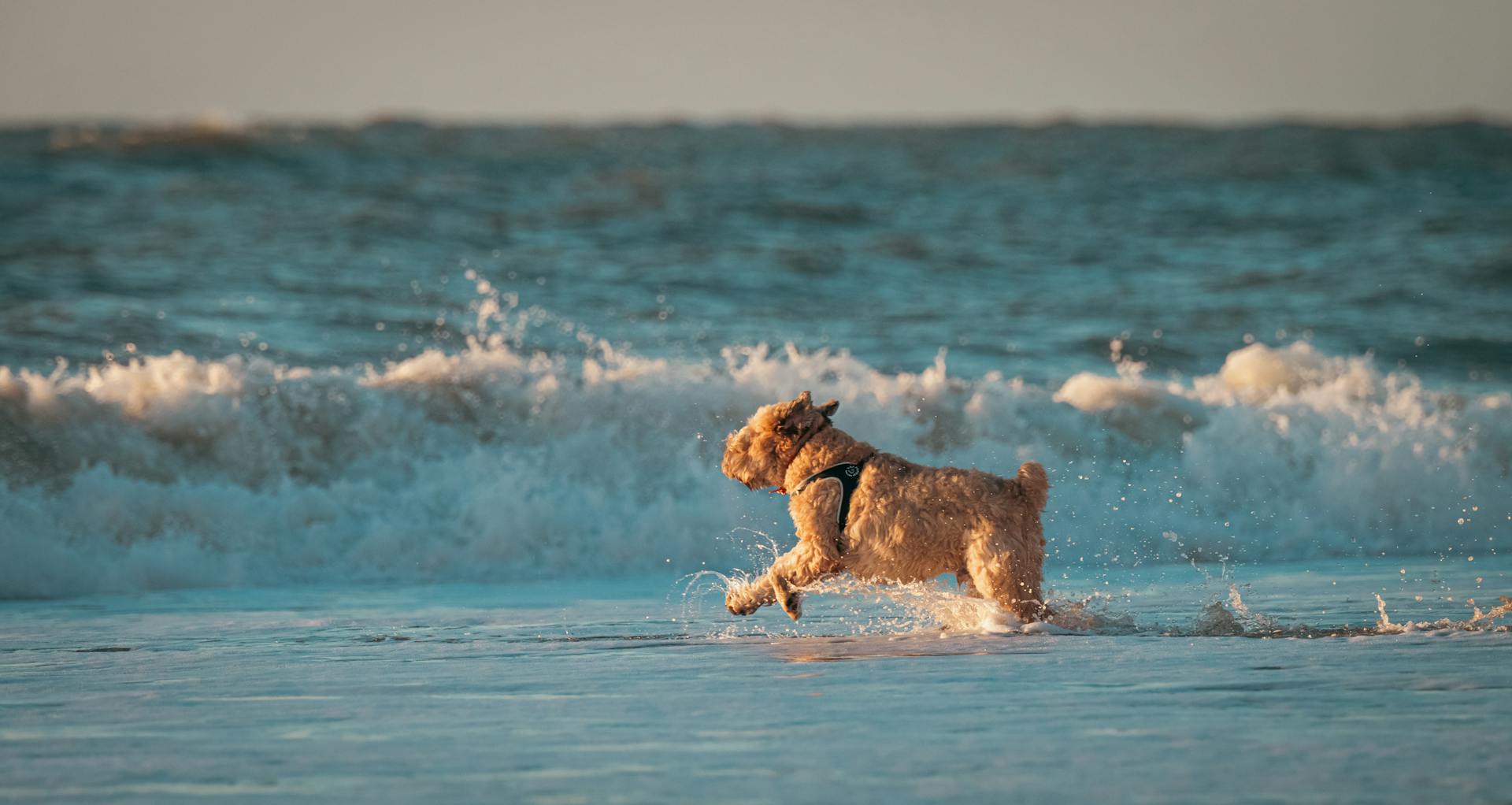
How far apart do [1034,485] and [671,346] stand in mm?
10207

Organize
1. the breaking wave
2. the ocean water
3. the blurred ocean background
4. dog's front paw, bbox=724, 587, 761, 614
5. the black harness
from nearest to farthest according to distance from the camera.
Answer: the ocean water < the black harness < dog's front paw, bbox=724, 587, 761, 614 < the breaking wave < the blurred ocean background

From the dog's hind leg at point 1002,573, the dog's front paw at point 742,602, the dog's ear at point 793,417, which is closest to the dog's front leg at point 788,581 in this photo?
the dog's front paw at point 742,602

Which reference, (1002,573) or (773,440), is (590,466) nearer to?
(773,440)

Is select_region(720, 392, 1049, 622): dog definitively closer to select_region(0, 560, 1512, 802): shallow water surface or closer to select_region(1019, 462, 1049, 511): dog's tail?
select_region(1019, 462, 1049, 511): dog's tail

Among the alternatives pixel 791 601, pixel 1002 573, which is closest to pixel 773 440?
pixel 791 601

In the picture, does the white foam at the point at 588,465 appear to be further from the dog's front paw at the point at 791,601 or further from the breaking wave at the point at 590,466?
the dog's front paw at the point at 791,601

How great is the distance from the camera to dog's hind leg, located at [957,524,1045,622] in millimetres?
7180

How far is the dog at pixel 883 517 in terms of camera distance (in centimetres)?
721

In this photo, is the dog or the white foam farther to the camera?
the white foam

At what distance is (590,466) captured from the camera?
1244cm

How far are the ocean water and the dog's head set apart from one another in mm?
618

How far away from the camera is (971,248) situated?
2311cm

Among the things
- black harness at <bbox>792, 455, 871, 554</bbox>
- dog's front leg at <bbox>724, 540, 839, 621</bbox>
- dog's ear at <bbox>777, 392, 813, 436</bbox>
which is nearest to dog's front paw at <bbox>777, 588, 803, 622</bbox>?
dog's front leg at <bbox>724, 540, 839, 621</bbox>

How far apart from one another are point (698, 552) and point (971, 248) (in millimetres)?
12225
